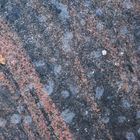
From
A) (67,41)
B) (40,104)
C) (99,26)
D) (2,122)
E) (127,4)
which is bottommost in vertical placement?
(2,122)

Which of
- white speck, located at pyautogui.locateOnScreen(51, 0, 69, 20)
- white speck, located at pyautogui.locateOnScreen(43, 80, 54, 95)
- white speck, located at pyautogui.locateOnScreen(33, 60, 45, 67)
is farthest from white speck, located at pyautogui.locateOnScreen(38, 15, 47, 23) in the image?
white speck, located at pyautogui.locateOnScreen(43, 80, 54, 95)

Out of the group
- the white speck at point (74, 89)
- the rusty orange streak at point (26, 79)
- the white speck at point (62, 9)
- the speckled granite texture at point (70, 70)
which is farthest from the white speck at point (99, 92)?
the white speck at point (62, 9)

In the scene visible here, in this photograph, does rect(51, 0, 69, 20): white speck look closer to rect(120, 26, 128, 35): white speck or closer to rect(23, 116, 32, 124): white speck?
rect(120, 26, 128, 35): white speck

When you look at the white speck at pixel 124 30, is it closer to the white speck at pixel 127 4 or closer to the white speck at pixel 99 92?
the white speck at pixel 127 4

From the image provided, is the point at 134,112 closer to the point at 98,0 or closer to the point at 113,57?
the point at 113,57

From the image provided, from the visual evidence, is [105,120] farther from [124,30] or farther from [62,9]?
[62,9]

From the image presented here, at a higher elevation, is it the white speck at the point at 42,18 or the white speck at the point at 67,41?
the white speck at the point at 42,18

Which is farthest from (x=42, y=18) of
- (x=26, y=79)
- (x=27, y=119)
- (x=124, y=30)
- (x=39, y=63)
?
(x=27, y=119)
